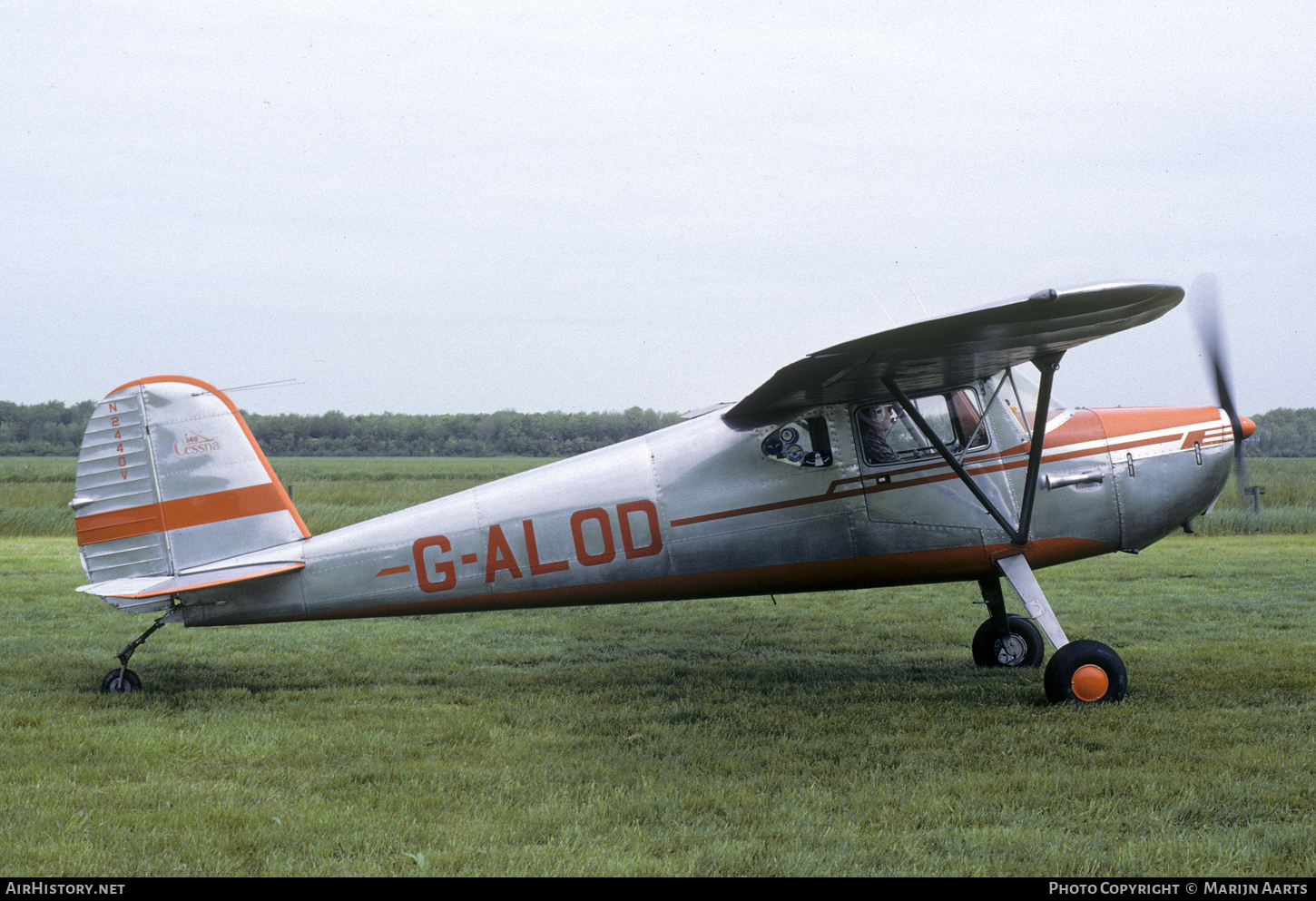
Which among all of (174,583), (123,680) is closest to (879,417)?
(174,583)

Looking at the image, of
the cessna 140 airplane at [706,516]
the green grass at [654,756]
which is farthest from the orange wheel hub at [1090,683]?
the cessna 140 airplane at [706,516]

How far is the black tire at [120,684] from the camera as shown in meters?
7.11

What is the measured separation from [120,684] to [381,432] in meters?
84.6

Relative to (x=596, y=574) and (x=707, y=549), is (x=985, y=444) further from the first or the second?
(x=596, y=574)

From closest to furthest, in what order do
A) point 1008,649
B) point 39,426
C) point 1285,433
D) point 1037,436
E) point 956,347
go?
point 956,347
point 1037,436
point 1008,649
point 1285,433
point 39,426

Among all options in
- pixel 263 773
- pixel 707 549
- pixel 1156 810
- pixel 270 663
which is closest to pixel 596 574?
pixel 707 549

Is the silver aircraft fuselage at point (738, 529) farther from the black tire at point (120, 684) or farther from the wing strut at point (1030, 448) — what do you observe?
the black tire at point (120, 684)

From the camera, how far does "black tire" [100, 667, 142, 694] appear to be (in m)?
7.11

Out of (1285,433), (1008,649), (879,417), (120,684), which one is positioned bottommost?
(1285,433)

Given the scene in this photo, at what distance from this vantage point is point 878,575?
7258 millimetres

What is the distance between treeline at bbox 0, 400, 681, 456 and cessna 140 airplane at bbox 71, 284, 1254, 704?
4387cm

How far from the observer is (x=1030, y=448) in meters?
7.03

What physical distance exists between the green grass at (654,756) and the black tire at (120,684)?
106 mm

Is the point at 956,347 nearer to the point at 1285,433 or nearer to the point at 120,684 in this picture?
the point at 120,684
